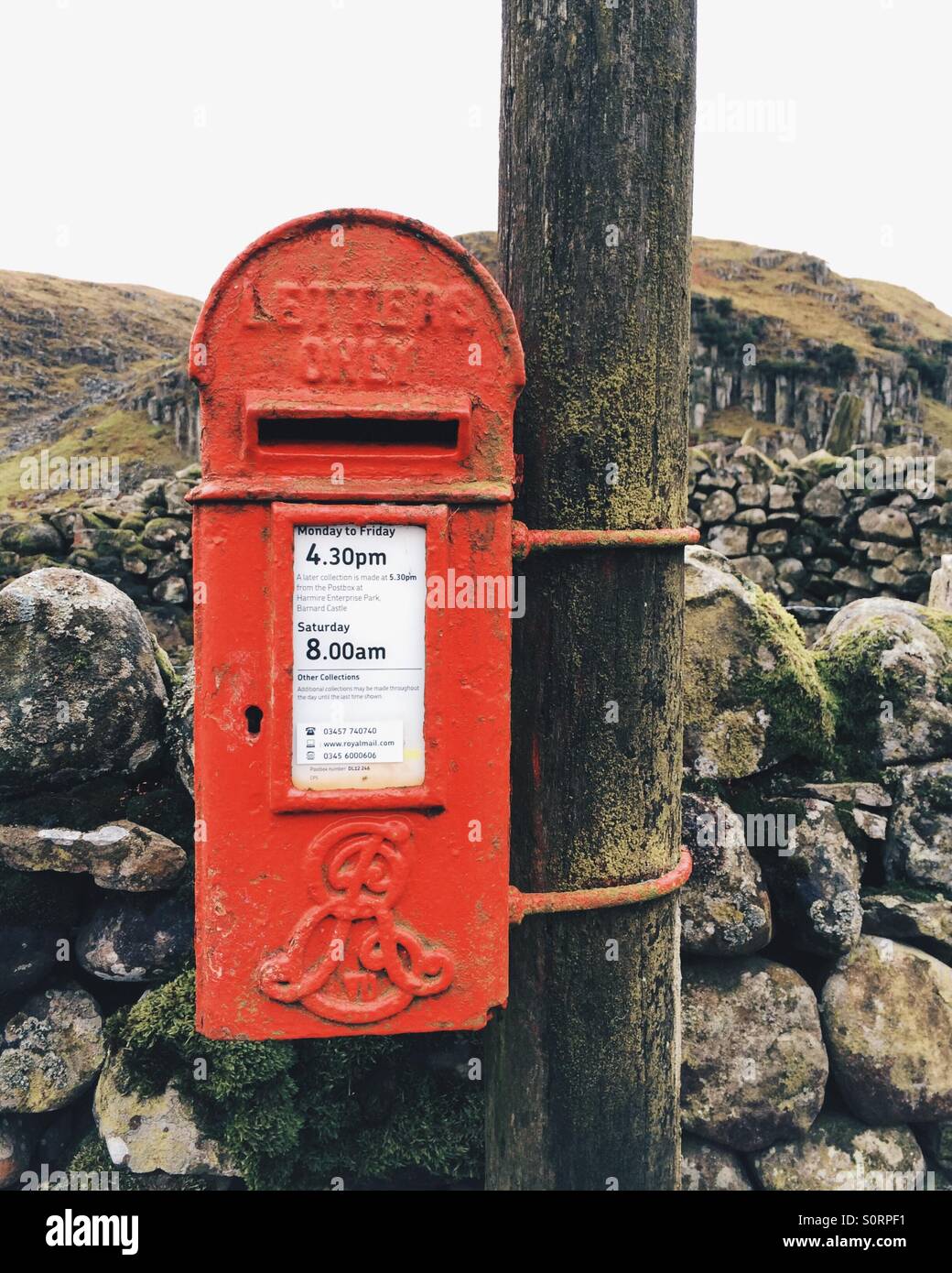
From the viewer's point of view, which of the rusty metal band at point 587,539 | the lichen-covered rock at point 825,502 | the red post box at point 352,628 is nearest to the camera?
the red post box at point 352,628

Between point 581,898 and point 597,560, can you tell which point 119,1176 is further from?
point 597,560

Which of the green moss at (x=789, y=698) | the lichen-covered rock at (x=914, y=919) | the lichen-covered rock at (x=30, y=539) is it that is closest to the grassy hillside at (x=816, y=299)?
the lichen-covered rock at (x=30, y=539)

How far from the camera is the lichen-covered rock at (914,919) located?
2379mm

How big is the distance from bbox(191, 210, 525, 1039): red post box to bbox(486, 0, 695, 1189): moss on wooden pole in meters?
0.18

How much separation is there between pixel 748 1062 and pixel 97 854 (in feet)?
5.58

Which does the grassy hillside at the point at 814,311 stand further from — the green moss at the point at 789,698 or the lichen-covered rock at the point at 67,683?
the lichen-covered rock at the point at 67,683

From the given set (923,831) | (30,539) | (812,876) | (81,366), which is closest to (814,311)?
(81,366)

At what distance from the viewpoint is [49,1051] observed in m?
2.15

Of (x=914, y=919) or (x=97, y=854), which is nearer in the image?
(x=97, y=854)

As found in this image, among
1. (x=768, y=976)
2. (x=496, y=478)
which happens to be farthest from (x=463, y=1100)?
(x=496, y=478)

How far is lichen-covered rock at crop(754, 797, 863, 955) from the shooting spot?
229cm

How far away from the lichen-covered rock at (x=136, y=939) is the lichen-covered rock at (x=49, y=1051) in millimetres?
99

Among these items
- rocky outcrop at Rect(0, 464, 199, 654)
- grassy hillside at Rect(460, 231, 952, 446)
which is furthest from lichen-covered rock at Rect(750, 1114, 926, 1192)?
grassy hillside at Rect(460, 231, 952, 446)

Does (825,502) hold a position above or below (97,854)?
above
